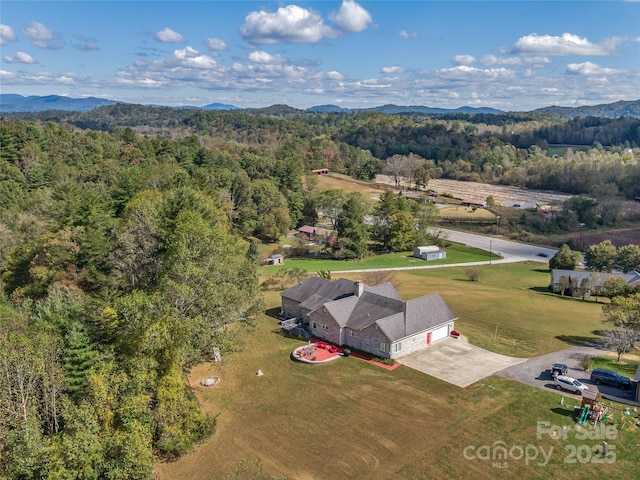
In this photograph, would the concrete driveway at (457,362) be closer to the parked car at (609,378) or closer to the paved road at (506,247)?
the parked car at (609,378)

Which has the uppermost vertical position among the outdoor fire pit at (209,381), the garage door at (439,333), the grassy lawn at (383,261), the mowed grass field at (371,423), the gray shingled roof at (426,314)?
the gray shingled roof at (426,314)

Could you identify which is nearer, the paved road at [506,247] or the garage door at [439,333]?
the garage door at [439,333]

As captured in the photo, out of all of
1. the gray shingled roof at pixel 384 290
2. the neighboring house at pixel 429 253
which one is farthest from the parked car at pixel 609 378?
the neighboring house at pixel 429 253

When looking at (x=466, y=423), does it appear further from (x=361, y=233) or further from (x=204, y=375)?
(x=361, y=233)

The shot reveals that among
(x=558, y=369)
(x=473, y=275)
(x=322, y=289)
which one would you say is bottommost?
(x=473, y=275)

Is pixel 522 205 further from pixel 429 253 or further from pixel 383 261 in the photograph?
pixel 383 261

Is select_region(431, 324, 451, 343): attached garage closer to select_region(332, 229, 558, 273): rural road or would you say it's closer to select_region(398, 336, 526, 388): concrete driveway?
select_region(398, 336, 526, 388): concrete driveway

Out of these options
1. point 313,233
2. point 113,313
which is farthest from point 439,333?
point 313,233
